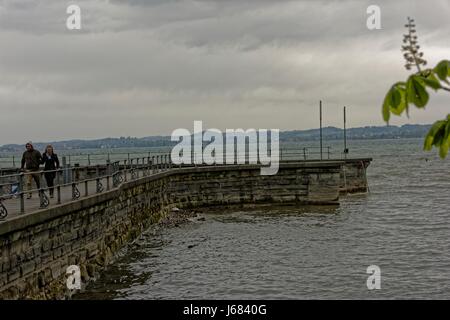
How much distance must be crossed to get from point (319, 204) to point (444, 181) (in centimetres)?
3146

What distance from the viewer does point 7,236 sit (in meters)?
11.6

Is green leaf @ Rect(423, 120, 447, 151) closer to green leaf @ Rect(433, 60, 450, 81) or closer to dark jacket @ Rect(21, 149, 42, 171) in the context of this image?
green leaf @ Rect(433, 60, 450, 81)

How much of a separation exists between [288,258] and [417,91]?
63.4 feet

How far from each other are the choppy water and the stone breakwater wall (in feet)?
3.60

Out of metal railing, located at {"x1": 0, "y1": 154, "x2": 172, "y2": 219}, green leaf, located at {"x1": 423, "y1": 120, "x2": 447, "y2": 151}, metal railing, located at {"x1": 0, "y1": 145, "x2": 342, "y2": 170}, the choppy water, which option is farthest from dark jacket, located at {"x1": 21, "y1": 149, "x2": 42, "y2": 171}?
green leaf, located at {"x1": 423, "y1": 120, "x2": 447, "y2": 151}

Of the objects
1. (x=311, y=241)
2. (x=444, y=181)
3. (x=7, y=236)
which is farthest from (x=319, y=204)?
(x=444, y=181)

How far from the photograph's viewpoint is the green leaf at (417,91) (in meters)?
2.28

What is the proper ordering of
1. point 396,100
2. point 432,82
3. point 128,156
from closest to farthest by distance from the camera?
1. point 432,82
2. point 396,100
3. point 128,156

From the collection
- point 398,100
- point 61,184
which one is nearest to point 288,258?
point 61,184

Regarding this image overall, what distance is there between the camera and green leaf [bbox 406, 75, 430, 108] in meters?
2.28

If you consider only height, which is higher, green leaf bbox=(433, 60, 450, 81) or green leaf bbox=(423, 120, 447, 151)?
green leaf bbox=(433, 60, 450, 81)

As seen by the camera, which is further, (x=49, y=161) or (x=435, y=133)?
(x=49, y=161)

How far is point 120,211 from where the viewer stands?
22609 mm

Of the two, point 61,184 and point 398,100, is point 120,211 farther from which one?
point 398,100
